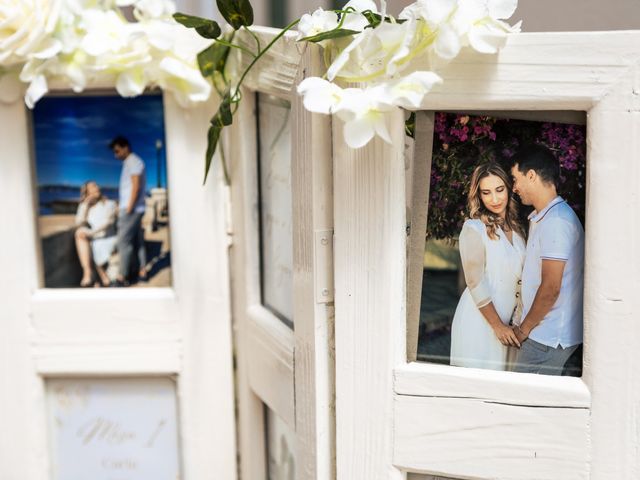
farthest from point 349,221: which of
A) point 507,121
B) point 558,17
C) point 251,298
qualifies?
point 558,17

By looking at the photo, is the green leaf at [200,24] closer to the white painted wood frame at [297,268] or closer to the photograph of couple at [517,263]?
the white painted wood frame at [297,268]

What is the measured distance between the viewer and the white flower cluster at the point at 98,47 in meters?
1.05

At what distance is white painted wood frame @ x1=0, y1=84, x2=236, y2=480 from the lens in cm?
120

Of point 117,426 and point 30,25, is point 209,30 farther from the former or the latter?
point 117,426

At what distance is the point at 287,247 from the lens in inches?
42.3

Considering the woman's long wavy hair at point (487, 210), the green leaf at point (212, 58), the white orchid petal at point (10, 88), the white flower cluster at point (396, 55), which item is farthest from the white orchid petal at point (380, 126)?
the white orchid petal at point (10, 88)

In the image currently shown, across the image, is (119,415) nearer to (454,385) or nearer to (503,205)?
(454,385)

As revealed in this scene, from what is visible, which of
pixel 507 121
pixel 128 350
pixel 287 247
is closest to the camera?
pixel 507 121

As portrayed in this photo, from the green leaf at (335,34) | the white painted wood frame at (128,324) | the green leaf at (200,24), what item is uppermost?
the green leaf at (200,24)

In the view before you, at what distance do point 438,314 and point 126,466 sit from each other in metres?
0.63

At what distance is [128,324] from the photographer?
123 centimetres

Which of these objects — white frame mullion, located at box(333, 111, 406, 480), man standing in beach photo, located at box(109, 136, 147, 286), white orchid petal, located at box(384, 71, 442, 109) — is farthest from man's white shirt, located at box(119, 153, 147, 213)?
white orchid petal, located at box(384, 71, 442, 109)

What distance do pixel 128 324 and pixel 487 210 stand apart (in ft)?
2.04

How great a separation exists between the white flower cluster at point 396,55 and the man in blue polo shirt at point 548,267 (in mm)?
123
